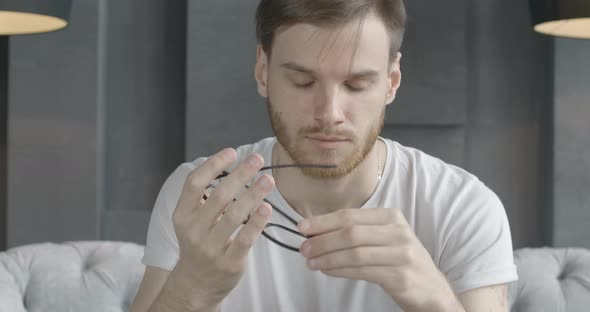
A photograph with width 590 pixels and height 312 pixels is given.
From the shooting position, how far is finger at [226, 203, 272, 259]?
105cm

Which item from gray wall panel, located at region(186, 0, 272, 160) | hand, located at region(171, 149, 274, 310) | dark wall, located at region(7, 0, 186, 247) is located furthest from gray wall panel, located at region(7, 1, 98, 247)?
hand, located at region(171, 149, 274, 310)

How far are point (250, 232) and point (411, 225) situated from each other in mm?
494

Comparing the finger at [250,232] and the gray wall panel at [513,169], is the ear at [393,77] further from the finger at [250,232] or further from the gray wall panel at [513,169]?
the gray wall panel at [513,169]

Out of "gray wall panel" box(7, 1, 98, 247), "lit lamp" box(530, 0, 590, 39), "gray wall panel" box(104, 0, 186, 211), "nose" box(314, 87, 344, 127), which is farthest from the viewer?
"gray wall panel" box(104, 0, 186, 211)

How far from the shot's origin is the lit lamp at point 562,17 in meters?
2.03

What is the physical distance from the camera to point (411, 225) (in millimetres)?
1458

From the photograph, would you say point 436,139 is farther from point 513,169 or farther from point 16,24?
point 16,24

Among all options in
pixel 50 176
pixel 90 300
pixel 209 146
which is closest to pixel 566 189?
pixel 209 146

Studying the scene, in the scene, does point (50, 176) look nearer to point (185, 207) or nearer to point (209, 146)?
point (209, 146)

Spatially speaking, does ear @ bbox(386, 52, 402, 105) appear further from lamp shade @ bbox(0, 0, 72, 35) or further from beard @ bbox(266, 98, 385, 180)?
lamp shade @ bbox(0, 0, 72, 35)

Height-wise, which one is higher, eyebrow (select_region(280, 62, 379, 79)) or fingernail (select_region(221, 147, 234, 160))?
eyebrow (select_region(280, 62, 379, 79))

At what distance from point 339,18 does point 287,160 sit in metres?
0.30

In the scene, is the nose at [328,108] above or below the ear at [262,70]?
below

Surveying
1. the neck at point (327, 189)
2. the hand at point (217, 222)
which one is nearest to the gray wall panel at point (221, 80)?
the neck at point (327, 189)
